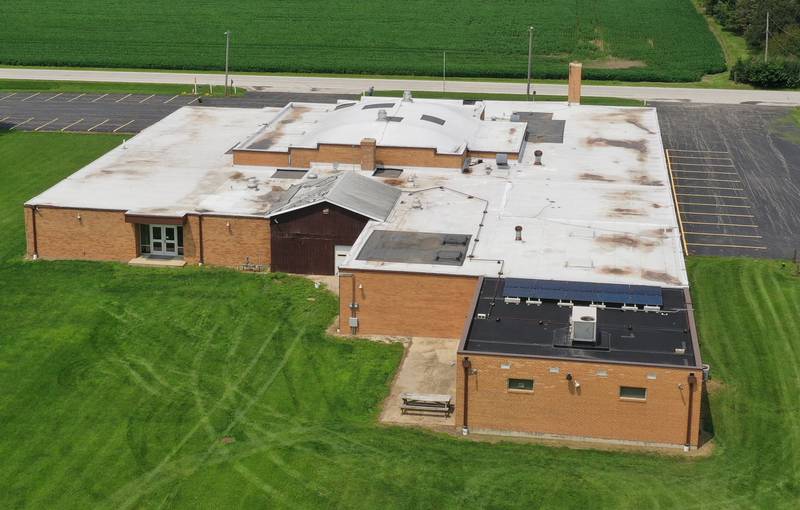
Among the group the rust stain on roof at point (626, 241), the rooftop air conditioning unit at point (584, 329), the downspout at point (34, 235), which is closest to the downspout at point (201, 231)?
the downspout at point (34, 235)

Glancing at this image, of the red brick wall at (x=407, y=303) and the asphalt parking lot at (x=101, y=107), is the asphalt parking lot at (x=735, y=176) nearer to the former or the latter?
the red brick wall at (x=407, y=303)

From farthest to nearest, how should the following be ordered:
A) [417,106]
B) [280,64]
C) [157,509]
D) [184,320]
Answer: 1. [280,64]
2. [417,106]
3. [184,320]
4. [157,509]

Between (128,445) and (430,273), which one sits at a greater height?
(430,273)

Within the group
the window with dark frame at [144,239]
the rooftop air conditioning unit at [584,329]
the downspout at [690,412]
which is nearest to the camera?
the downspout at [690,412]

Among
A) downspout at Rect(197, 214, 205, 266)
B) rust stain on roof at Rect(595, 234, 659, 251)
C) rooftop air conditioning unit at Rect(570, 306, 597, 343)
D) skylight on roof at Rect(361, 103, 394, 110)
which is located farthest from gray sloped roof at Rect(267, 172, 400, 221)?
rooftop air conditioning unit at Rect(570, 306, 597, 343)

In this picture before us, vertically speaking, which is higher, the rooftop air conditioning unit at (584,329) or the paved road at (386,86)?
the rooftop air conditioning unit at (584,329)

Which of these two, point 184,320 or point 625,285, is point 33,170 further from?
point 625,285

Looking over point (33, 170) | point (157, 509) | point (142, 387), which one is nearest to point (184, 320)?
point (142, 387)

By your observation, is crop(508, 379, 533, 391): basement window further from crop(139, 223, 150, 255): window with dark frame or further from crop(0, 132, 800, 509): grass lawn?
crop(139, 223, 150, 255): window with dark frame
